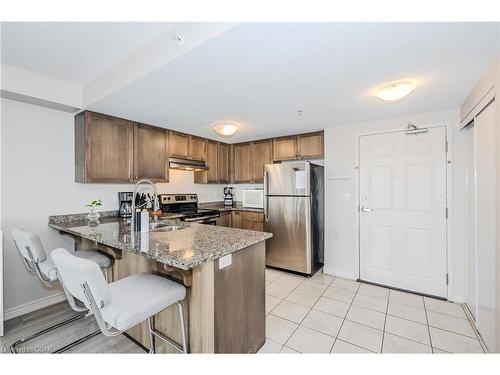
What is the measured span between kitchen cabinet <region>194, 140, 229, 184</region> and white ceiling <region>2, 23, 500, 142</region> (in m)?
1.48

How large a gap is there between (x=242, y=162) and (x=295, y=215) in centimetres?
163

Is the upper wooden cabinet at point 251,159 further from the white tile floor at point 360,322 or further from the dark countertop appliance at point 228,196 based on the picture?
the white tile floor at point 360,322

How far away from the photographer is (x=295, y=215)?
3406 mm

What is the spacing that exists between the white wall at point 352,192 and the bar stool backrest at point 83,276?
10.0ft

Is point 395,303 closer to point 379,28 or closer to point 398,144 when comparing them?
point 398,144

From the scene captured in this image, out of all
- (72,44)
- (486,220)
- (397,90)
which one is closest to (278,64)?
(397,90)

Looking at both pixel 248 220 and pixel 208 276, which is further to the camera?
pixel 248 220

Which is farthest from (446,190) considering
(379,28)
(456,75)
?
(379,28)

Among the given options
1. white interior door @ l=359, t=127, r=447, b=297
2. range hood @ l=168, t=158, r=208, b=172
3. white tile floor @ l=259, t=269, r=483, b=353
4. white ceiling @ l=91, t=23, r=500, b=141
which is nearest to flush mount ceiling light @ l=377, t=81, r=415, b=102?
white ceiling @ l=91, t=23, r=500, b=141

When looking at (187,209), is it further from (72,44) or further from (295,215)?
(72,44)

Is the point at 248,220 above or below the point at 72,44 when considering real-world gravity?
below

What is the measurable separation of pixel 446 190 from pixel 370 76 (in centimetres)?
183

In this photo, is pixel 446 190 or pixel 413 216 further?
pixel 413 216

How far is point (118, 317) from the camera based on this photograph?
1143mm
